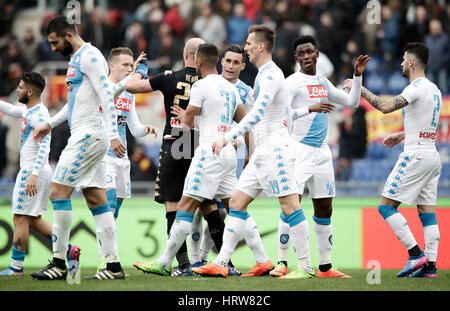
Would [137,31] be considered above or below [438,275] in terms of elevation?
→ above

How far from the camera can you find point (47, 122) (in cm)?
855

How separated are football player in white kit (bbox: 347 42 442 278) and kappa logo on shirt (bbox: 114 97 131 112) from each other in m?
2.82

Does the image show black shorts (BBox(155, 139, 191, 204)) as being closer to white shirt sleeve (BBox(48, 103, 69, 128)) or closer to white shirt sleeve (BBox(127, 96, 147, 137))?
white shirt sleeve (BBox(127, 96, 147, 137))

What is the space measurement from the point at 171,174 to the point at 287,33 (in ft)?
30.2

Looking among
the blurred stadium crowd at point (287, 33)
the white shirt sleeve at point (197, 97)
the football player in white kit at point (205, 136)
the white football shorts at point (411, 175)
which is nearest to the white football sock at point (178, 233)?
the football player in white kit at point (205, 136)

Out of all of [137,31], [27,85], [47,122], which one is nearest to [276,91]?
[47,122]

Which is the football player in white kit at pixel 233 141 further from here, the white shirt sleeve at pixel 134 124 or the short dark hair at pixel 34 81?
the short dark hair at pixel 34 81

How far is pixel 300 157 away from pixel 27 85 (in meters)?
3.39

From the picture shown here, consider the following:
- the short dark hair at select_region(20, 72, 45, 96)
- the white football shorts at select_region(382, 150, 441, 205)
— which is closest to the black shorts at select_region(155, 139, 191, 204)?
the short dark hair at select_region(20, 72, 45, 96)

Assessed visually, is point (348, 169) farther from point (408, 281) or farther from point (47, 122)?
point (47, 122)

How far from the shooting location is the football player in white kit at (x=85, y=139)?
7969 millimetres

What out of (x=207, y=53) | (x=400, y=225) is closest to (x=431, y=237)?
(x=400, y=225)

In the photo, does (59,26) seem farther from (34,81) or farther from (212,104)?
(212,104)

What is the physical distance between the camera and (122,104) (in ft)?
32.7
